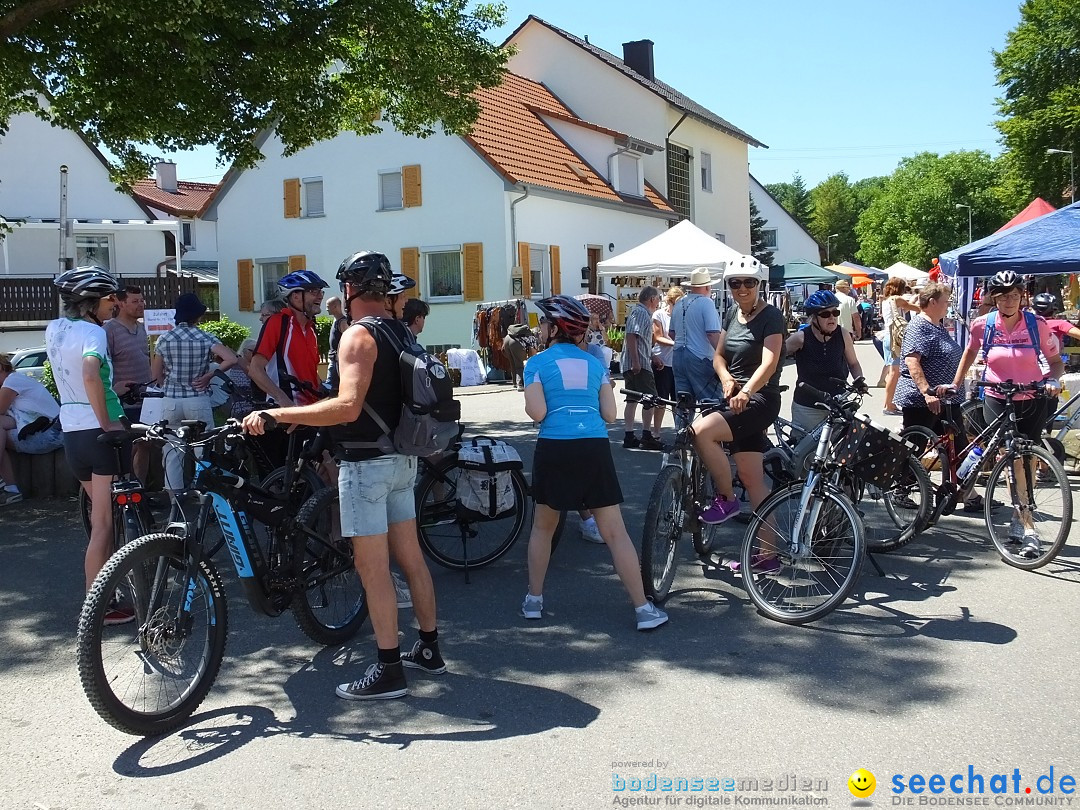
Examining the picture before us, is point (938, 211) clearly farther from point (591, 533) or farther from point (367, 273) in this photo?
point (367, 273)

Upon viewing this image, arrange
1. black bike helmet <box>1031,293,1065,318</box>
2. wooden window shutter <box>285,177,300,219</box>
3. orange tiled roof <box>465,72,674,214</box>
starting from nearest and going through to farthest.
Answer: black bike helmet <box>1031,293,1065,318</box>, orange tiled roof <box>465,72,674,214</box>, wooden window shutter <box>285,177,300,219</box>

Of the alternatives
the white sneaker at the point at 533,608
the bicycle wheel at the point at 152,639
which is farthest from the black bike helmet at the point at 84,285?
the white sneaker at the point at 533,608

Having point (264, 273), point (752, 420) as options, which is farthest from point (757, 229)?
point (752, 420)

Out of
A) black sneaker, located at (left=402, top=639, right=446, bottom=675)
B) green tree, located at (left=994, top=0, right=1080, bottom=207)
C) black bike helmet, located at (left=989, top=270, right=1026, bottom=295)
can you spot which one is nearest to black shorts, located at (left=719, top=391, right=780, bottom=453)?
black bike helmet, located at (left=989, top=270, right=1026, bottom=295)

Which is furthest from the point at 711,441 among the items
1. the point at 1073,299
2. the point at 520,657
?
the point at 1073,299

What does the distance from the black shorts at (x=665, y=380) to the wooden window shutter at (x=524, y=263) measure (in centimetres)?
1349

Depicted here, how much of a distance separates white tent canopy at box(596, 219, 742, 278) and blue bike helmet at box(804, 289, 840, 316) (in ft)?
40.7

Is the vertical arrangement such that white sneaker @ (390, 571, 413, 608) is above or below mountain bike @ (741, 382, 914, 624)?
below

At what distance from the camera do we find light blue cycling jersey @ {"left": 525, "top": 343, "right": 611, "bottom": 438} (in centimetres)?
531

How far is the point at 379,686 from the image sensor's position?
4.47 m

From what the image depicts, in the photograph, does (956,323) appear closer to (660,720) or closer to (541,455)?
(541,455)

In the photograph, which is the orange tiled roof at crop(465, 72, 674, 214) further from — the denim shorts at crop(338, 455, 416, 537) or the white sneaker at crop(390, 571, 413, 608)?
the denim shorts at crop(338, 455, 416, 537)

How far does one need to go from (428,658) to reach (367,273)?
180cm

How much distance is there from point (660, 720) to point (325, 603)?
192 cm
